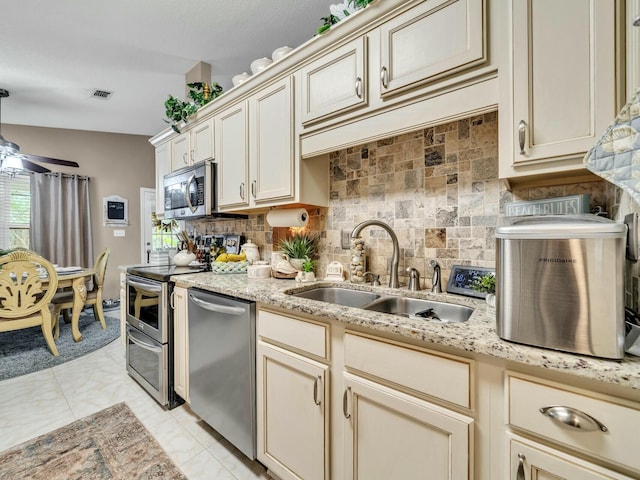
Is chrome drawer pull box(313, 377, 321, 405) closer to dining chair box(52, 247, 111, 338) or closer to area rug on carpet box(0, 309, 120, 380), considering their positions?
area rug on carpet box(0, 309, 120, 380)

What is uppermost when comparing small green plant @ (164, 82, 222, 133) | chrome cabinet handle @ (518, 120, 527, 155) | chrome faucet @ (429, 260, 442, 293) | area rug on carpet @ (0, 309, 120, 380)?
small green plant @ (164, 82, 222, 133)

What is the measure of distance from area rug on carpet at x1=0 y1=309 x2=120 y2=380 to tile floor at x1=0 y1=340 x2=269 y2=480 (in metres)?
0.17

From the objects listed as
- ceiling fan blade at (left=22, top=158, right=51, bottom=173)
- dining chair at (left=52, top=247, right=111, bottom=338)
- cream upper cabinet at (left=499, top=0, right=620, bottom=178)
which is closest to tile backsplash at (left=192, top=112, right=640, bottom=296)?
cream upper cabinet at (left=499, top=0, right=620, bottom=178)

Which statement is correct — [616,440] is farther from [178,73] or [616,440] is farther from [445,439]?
[178,73]

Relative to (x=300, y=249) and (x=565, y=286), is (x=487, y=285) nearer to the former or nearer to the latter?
(x=565, y=286)

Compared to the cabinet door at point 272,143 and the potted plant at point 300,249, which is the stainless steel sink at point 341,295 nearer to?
the potted plant at point 300,249

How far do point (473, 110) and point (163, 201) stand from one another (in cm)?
290

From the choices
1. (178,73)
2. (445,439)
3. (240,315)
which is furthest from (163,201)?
(445,439)

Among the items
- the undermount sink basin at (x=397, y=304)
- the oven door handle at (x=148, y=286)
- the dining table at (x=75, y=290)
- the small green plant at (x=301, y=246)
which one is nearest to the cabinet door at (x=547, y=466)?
the undermount sink basin at (x=397, y=304)

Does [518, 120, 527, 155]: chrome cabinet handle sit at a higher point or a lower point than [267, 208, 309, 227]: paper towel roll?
higher

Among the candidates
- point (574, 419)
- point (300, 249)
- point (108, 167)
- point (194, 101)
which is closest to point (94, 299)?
point (108, 167)

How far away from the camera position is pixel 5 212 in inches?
169

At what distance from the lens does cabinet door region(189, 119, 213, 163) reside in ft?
7.89

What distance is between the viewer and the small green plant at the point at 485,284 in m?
1.25
